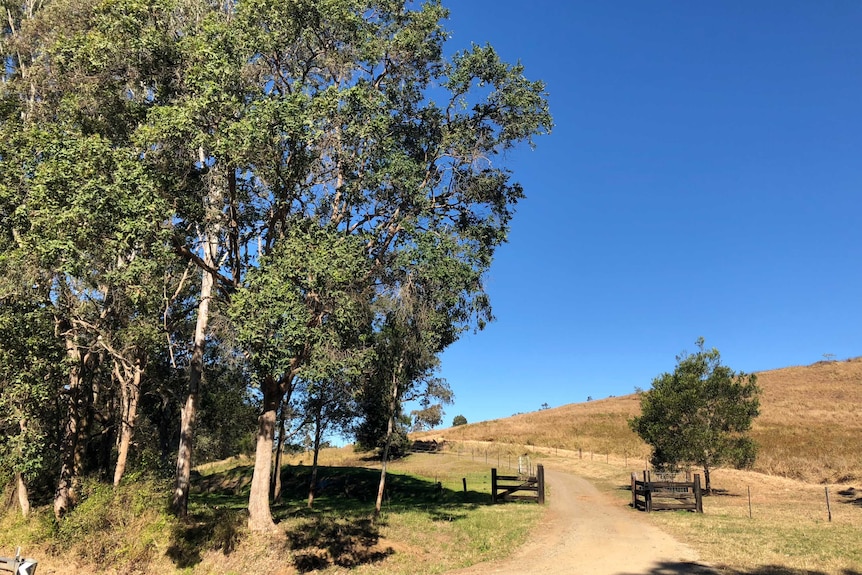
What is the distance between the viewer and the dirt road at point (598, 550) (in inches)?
467

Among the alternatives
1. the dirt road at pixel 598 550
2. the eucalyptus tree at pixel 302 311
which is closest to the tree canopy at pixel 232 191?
the eucalyptus tree at pixel 302 311

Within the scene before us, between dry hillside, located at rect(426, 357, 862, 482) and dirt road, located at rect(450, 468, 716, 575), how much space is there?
27.3m

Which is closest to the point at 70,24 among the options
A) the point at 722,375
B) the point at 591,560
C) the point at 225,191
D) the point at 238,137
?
the point at 225,191

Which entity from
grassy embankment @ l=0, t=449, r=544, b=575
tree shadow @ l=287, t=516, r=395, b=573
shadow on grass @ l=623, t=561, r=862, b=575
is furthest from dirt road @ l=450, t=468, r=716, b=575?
tree shadow @ l=287, t=516, r=395, b=573

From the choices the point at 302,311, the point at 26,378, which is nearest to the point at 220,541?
the point at 302,311

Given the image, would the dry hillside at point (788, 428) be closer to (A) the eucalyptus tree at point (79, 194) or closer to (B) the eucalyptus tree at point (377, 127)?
(B) the eucalyptus tree at point (377, 127)

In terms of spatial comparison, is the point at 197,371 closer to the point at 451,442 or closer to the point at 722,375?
the point at 722,375

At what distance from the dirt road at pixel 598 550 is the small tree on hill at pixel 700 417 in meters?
9.02

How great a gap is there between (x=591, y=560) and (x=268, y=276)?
1095cm

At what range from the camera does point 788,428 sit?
5653 centimetres

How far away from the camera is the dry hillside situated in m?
42.3

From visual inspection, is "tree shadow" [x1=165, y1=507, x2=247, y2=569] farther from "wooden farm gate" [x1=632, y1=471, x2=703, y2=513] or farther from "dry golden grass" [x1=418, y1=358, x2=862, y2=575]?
"wooden farm gate" [x1=632, y1=471, x2=703, y2=513]

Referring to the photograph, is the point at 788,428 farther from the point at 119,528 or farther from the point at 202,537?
the point at 119,528

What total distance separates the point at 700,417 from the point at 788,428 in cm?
3658
